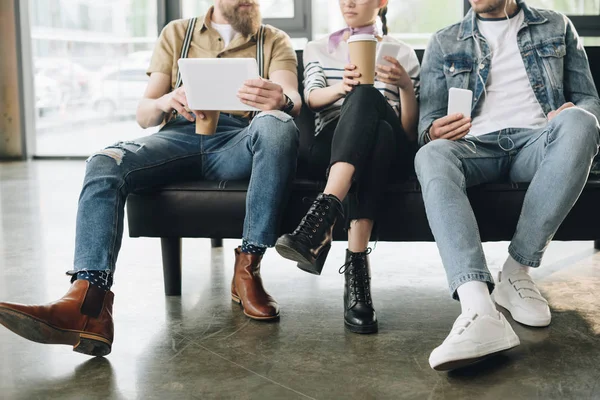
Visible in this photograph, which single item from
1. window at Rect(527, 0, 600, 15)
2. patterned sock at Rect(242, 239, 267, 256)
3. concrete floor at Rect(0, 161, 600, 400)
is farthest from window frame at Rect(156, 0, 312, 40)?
patterned sock at Rect(242, 239, 267, 256)

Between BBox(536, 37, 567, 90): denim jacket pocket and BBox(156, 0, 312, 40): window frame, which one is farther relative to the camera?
BBox(156, 0, 312, 40): window frame

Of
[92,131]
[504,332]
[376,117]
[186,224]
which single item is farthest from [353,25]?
[92,131]

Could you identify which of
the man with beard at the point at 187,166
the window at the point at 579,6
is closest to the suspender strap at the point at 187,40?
the man with beard at the point at 187,166

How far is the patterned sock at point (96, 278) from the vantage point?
180 centimetres

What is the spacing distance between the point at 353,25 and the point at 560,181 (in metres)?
0.86

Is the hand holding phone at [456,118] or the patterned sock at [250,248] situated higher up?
the hand holding phone at [456,118]

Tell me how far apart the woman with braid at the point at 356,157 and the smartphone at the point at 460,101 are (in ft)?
0.56

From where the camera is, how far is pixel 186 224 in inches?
85.2

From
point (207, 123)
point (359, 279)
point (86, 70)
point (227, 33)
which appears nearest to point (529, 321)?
point (359, 279)

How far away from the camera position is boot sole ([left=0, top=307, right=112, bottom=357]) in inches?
66.1

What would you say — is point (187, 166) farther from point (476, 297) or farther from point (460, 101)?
point (476, 297)

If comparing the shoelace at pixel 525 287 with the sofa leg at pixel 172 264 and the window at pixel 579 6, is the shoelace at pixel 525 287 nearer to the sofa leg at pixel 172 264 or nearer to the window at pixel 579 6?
the sofa leg at pixel 172 264

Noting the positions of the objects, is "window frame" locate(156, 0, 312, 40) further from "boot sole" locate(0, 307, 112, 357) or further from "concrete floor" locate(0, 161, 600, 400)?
"boot sole" locate(0, 307, 112, 357)

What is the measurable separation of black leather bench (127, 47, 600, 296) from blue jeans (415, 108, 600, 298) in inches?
2.9
